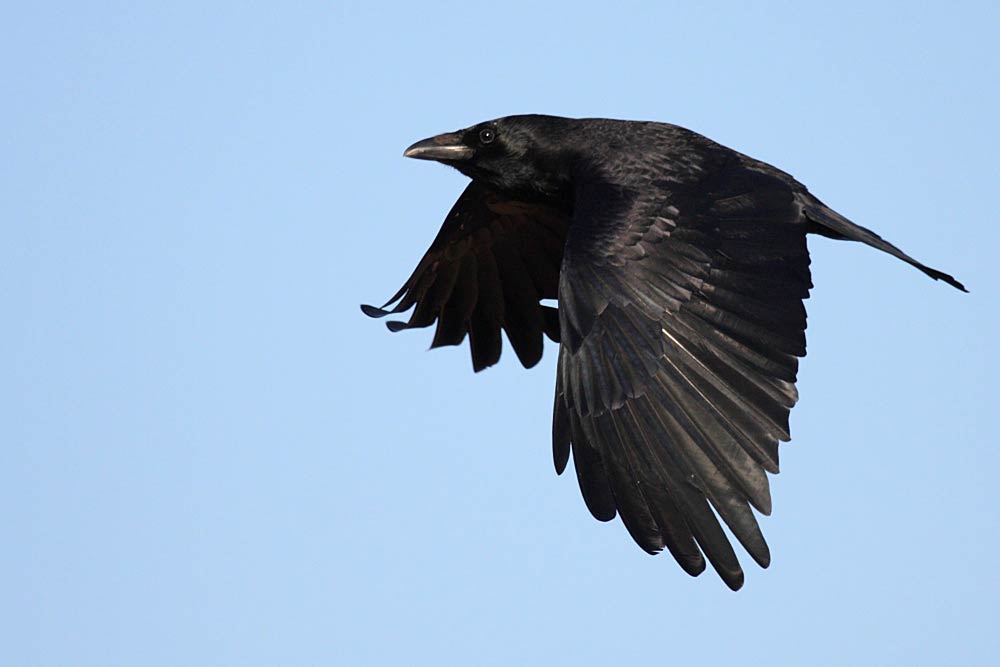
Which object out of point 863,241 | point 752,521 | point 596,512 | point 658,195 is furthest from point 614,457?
point 863,241

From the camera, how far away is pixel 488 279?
13117 mm

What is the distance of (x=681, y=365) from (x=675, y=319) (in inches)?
13.5

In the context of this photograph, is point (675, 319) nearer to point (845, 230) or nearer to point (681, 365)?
point (681, 365)

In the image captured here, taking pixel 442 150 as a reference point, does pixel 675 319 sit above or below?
below

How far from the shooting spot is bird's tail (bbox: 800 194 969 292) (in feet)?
35.5

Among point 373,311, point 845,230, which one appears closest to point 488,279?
point 373,311

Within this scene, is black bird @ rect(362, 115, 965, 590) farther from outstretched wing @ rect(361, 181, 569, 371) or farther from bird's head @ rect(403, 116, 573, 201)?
outstretched wing @ rect(361, 181, 569, 371)

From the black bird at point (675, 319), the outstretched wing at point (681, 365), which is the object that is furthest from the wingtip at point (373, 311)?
the outstretched wing at point (681, 365)

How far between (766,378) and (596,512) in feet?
4.35

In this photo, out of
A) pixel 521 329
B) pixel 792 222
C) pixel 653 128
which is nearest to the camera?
pixel 792 222

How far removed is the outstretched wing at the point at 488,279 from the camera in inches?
511

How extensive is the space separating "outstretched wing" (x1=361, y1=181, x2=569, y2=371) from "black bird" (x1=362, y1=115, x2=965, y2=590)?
1.05m

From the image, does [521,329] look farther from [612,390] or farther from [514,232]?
[612,390]

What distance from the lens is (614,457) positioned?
9.48 metres
